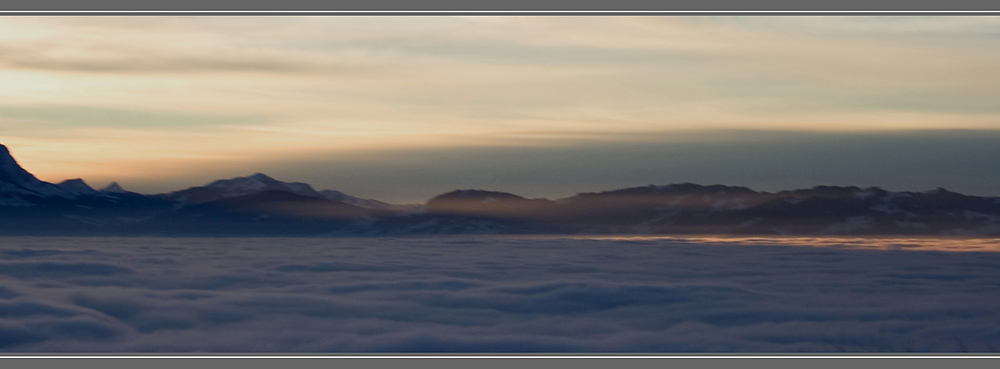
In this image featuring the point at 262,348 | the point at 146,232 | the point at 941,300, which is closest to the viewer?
the point at 262,348

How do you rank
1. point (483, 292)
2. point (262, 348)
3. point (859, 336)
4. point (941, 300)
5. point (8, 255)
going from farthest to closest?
point (8, 255) → point (483, 292) → point (941, 300) → point (859, 336) → point (262, 348)

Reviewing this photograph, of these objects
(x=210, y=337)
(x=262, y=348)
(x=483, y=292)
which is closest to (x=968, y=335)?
(x=483, y=292)

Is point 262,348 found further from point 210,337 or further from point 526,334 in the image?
point 526,334

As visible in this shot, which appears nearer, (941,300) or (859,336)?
(859,336)

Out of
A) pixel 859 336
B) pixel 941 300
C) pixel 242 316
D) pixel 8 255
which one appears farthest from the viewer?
pixel 8 255

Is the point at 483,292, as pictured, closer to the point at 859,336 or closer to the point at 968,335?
the point at 859,336

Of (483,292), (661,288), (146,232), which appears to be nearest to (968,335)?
(661,288)

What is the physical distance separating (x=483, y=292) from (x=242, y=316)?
18.1ft

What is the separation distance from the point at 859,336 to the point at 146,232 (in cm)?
16857

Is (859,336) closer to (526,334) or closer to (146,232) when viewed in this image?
(526,334)

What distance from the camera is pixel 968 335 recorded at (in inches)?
472

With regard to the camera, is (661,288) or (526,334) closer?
(526,334)

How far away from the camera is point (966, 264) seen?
2478cm

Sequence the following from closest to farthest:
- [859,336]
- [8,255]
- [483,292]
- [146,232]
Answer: [859,336], [483,292], [8,255], [146,232]
